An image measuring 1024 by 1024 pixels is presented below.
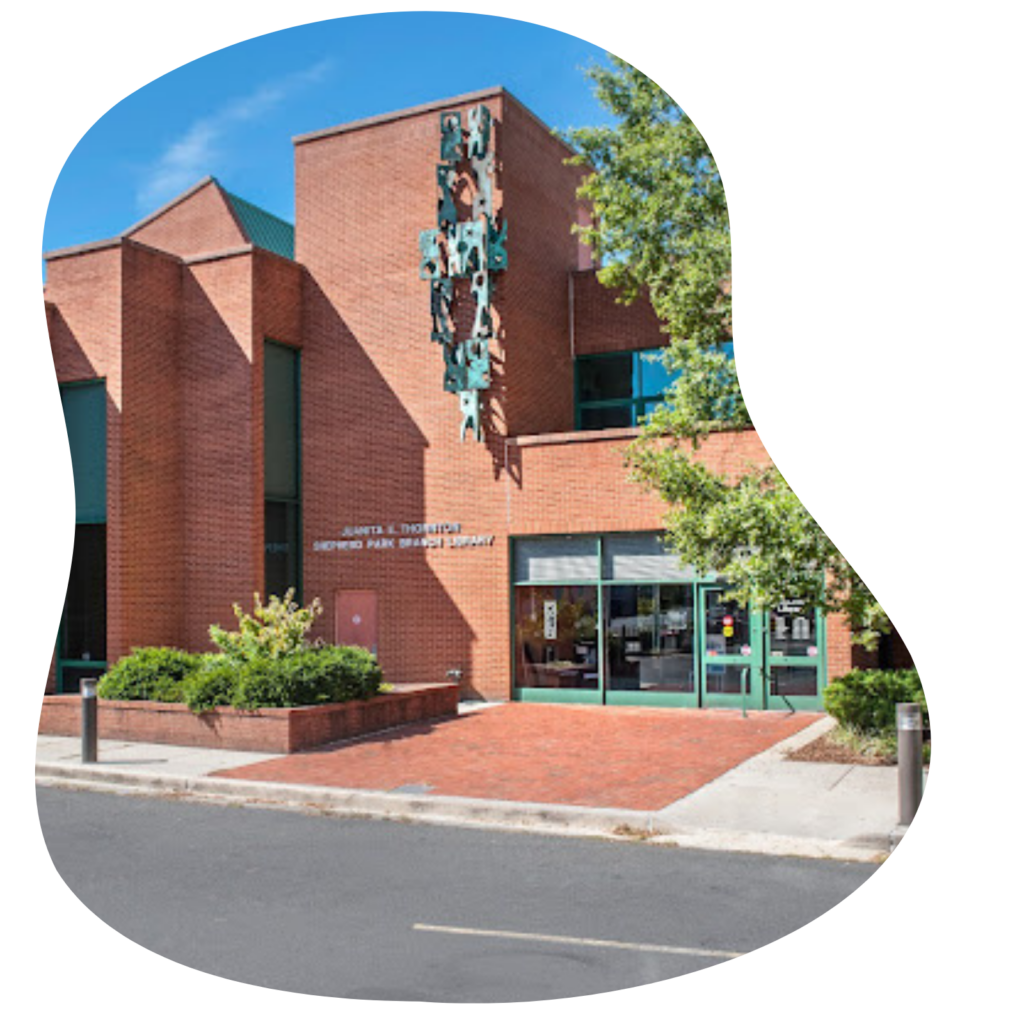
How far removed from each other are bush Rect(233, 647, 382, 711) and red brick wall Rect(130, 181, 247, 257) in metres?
10.8

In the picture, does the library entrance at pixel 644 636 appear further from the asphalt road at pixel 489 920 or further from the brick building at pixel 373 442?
the asphalt road at pixel 489 920

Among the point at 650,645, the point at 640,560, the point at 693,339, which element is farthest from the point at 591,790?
the point at 640,560

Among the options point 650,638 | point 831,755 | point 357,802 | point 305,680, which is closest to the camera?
point 357,802

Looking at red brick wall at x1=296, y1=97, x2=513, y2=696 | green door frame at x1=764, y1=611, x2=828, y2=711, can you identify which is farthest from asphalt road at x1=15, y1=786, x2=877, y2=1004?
red brick wall at x1=296, y1=97, x2=513, y2=696

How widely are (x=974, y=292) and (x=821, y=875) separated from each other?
499 centimetres

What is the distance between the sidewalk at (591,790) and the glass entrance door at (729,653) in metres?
1.25

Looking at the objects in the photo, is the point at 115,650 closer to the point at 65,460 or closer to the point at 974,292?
the point at 65,460

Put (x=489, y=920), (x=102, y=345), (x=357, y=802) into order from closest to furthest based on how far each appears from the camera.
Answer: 1. (x=489, y=920)
2. (x=357, y=802)
3. (x=102, y=345)

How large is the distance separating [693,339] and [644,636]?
6.96 metres

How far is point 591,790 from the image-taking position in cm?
1025

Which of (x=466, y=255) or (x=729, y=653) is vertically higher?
(x=466, y=255)

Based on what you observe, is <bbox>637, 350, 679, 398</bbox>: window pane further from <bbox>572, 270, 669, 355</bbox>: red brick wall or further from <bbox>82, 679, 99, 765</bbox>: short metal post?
<bbox>82, 679, 99, 765</bbox>: short metal post

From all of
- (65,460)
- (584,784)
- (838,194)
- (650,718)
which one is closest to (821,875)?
(584,784)

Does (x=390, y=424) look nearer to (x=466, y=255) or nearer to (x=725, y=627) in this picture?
(x=466, y=255)
